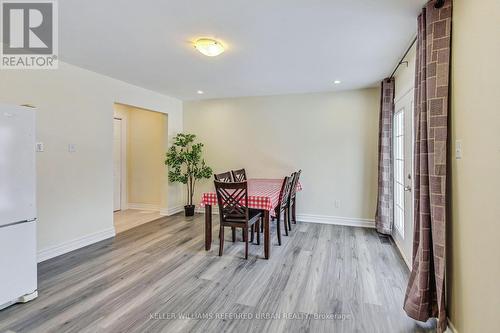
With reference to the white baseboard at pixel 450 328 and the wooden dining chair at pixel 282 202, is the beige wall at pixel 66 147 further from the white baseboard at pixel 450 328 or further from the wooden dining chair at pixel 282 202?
the white baseboard at pixel 450 328

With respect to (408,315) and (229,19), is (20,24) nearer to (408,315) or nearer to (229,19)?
(229,19)

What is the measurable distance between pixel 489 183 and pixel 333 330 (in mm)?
1432

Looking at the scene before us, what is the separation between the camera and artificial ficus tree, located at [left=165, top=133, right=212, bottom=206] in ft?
17.9

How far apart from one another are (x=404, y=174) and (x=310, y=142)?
1978 mm

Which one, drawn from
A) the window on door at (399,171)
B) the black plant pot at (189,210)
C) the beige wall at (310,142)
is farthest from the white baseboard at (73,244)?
the window on door at (399,171)

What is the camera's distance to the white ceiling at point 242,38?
218 centimetres

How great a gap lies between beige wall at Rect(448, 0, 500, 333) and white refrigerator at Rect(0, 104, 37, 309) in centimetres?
336

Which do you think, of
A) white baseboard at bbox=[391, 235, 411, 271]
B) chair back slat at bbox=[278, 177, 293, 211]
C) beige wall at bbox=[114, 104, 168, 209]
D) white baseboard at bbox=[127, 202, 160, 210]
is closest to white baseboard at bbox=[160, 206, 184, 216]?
beige wall at bbox=[114, 104, 168, 209]

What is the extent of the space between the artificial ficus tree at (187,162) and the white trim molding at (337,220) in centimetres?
215

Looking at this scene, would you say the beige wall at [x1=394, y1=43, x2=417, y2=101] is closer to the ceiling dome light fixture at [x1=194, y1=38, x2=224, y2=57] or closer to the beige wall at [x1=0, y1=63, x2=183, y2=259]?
the ceiling dome light fixture at [x1=194, y1=38, x2=224, y2=57]

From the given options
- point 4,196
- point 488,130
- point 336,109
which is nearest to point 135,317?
point 4,196

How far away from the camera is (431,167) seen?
193cm

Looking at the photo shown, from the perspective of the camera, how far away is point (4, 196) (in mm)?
2193

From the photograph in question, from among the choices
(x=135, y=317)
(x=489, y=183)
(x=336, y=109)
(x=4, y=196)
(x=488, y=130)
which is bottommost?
(x=135, y=317)
